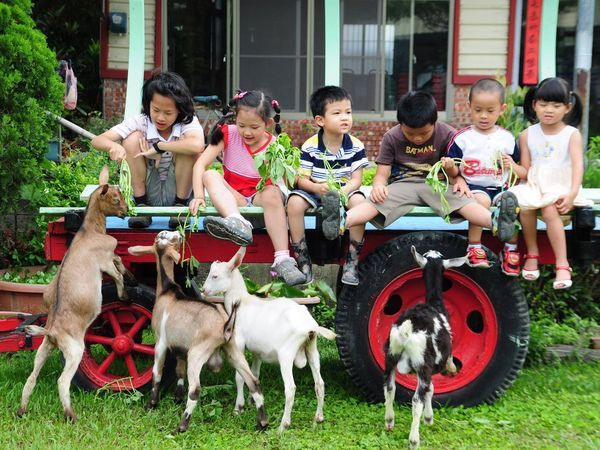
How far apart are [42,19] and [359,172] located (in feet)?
28.0

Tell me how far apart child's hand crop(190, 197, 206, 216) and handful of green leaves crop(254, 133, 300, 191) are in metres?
0.34

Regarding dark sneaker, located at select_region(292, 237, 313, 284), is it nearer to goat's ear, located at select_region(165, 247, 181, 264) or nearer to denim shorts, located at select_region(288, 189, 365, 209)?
denim shorts, located at select_region(288, 189, 365, 209)

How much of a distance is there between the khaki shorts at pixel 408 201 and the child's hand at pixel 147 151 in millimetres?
1438

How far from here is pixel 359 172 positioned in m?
5.11

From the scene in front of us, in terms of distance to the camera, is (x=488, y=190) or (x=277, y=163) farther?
(x=488, y=190)

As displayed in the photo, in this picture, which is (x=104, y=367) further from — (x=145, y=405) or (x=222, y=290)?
(x=222, y=290)

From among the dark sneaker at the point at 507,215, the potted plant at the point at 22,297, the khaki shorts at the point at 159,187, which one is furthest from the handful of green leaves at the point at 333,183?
the potted plant at the point at 22,297

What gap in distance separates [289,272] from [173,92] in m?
1.41

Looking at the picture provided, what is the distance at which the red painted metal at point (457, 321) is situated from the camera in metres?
4.81

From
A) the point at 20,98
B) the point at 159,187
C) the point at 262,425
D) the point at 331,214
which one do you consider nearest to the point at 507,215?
the point at 331,214

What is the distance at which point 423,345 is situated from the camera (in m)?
4.38

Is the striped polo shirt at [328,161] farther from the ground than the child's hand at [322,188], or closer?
farther from the ground

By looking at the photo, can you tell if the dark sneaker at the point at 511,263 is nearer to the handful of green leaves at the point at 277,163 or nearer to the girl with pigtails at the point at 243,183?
the girl with pigtails at the point at 243,183

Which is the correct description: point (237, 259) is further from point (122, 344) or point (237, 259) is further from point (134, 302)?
point (122, 344)
